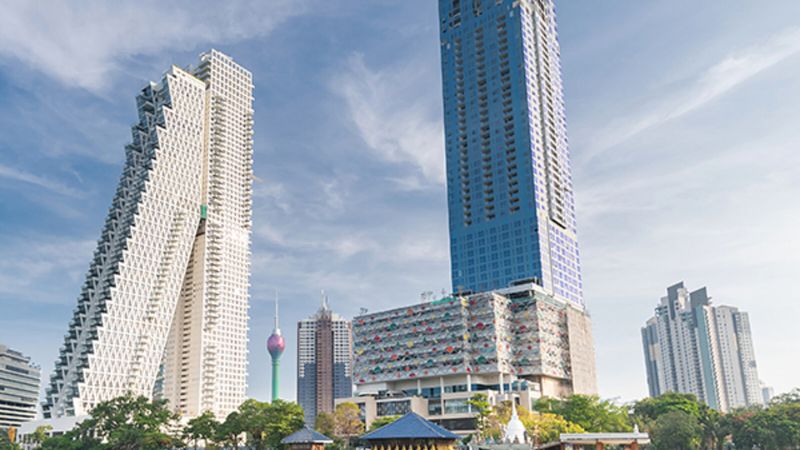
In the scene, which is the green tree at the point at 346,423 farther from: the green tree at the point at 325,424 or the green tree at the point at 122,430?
the green tree at the point at 122,430

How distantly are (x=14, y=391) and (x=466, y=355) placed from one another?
414ft

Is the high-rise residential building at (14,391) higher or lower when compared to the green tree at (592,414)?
higher

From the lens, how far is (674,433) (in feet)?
367

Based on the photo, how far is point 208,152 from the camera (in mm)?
190750

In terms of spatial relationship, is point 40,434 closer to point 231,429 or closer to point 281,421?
point 231,429

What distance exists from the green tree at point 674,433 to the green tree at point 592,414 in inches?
175

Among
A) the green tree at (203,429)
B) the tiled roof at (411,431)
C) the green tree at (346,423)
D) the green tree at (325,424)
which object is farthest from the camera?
the green tree at (346,423)

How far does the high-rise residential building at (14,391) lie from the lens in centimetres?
18650

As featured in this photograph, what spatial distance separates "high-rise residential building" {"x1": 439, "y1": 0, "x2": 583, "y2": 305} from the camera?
155125mm

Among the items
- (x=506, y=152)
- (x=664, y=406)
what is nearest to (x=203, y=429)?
(x=664, y=406)

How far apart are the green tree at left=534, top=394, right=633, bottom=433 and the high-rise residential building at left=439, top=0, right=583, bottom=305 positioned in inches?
1386

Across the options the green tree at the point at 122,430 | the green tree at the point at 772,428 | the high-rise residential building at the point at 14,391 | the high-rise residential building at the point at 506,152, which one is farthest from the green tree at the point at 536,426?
the high-rise residential building at the point at 14,391

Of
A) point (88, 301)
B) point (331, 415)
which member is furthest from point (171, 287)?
point (331, 415)

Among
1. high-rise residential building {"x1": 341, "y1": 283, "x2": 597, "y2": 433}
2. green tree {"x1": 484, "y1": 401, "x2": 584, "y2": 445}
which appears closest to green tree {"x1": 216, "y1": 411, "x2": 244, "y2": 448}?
green tree {"x1": 484, "y1": 401, "x2": 584, "y2": 445}
